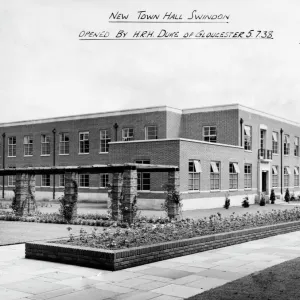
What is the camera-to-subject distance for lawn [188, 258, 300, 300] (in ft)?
26.7

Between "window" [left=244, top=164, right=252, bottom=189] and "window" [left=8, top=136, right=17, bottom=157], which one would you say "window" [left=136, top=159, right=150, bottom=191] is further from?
"window" [left=8, top=136, right=17, bottom=157]

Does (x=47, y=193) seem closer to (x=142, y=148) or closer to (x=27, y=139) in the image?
(x=27, y=139)

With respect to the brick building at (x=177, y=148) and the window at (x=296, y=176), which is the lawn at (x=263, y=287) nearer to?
the brick building at (x=177, y=148)

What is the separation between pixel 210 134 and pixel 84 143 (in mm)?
11657

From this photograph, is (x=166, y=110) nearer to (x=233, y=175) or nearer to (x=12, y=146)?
(x=233, y=175)

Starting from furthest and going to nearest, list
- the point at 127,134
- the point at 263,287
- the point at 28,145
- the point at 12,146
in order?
the point at 12,146 < the point at 28,145 < the point at 127,134 < the point at 263,287

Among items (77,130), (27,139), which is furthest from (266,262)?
(27,139)

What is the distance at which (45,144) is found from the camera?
46875 mm

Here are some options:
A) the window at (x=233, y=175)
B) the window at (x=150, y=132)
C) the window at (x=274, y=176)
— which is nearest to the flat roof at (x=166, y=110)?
the window at (x=150, y=132)

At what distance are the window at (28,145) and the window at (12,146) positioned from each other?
1.57m

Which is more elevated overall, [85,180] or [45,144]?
[45,144]

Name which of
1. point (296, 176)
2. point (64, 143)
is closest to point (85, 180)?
point (64, 143)

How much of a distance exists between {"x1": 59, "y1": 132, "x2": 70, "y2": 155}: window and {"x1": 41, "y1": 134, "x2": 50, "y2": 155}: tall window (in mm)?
1715

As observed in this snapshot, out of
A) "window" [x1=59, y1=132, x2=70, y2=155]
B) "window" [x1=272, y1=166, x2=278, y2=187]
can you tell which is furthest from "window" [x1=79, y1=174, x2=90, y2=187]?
"window" [x1=272, y1=166, x2=278, y2=187]
